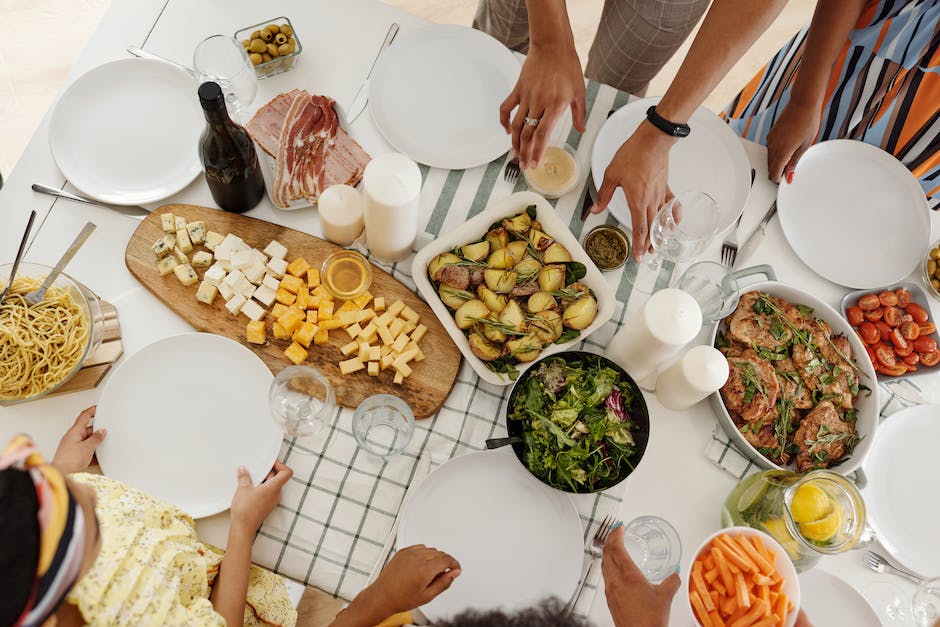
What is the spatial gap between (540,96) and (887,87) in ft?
3.02

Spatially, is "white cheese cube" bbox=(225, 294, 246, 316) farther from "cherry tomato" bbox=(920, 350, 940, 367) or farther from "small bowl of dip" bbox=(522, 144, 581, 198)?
"cherry tomato" bbox=(920, 350, 940, 367)

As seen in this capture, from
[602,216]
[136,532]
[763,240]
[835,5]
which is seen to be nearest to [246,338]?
[136,532]

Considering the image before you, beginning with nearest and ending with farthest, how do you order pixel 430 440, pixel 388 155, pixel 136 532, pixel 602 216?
pixel 136 532, pixel 388 155, pixel 430 440, pixel 602 216

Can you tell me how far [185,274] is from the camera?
1.29 m

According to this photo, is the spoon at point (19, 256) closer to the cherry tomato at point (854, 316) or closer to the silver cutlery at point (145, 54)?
the silver cutlery at point (145, 54)

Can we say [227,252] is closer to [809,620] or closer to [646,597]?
[646,597]

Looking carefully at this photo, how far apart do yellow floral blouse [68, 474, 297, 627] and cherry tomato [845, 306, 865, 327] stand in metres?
1.39

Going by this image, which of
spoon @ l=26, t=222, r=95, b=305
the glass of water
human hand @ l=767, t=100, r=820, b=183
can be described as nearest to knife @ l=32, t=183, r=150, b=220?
spoon @ l=26, t=222, r=95, b=305

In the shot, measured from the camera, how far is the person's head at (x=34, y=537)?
0.61 m

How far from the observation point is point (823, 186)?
58.9 inches

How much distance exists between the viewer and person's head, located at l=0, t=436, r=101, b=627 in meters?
0.61

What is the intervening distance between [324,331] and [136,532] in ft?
1.58

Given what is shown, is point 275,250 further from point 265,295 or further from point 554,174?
point 554,174

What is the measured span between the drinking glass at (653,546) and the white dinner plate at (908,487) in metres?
0.43
